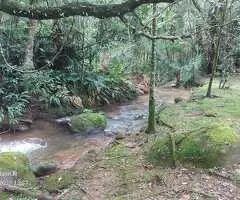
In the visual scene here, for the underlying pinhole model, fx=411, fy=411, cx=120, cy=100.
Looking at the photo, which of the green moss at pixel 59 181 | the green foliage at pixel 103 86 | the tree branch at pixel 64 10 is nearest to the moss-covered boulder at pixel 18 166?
the green moss at pixel 59 181

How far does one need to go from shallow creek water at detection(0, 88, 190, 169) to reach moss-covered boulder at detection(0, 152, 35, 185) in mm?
1221

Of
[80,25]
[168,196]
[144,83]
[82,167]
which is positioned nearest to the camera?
[168,196]

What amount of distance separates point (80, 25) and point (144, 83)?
19.9 feet

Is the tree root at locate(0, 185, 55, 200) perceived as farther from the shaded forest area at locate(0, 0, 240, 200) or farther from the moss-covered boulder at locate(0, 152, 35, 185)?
the moss-covered boulder at locate(0, 152, 35, 185)

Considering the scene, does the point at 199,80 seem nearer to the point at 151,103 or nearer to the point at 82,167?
the point at 151,103

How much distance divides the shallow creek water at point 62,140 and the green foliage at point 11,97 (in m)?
0.59

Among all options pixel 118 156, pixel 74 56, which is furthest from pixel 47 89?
pixel 118 156

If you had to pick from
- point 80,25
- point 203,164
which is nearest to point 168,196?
point 203,164

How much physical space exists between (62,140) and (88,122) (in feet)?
4.07

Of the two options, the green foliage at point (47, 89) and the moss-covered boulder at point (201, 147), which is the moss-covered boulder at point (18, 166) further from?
the green foliage at point (47, 89)

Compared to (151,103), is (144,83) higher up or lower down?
lower down

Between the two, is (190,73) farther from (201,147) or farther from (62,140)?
(201,147)

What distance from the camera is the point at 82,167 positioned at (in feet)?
24.4

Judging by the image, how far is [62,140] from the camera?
10.5m
